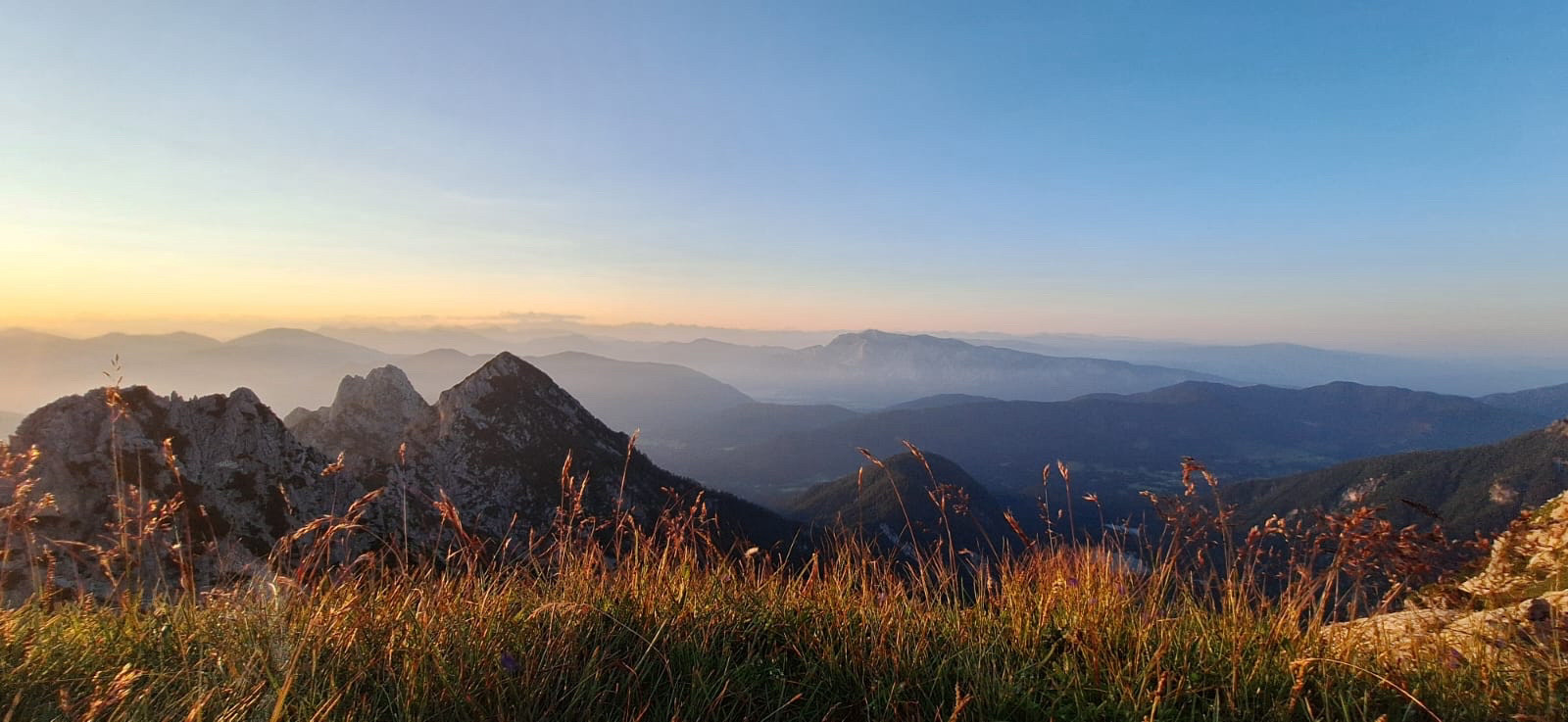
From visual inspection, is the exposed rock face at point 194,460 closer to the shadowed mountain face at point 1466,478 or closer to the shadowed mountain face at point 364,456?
the shadowed mountain face at point 364,456

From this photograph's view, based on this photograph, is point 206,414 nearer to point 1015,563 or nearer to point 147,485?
point 147,485

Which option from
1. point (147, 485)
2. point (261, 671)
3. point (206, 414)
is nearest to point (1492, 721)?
point (261, 671)

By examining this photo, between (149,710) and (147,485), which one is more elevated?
(149,710)

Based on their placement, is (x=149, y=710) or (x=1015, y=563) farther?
(x=1015, y=563)

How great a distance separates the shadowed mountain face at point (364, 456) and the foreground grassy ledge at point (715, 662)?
63.1 inches

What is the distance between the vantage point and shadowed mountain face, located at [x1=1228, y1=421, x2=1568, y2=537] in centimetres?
12625

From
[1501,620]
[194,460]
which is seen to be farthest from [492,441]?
[1501,620]

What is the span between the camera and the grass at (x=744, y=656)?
8.37 ft

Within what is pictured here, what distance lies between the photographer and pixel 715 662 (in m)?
3.08

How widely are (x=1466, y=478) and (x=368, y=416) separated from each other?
23349 cm

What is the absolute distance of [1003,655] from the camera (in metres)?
3.30

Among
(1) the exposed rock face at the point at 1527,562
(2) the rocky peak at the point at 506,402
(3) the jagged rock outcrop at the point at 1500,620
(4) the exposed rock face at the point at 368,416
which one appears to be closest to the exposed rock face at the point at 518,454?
(2) the rocky peak at the point at 506,402

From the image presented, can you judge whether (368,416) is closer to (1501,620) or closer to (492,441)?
(492,441)

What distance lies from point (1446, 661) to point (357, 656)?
5187 mm
